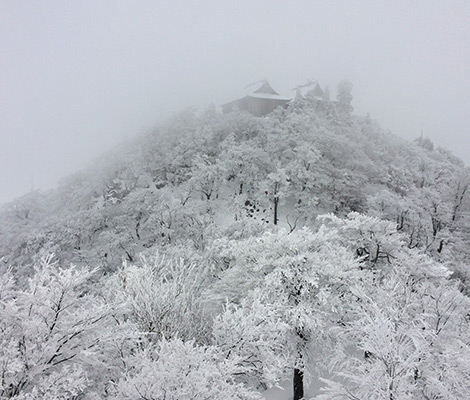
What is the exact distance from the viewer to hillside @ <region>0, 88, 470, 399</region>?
845cm

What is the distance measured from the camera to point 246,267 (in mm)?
15625

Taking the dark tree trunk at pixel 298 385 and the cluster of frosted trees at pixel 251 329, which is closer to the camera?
the cluster of frosted trees at pixel 251 329

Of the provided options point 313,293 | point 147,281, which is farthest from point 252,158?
point 147,281

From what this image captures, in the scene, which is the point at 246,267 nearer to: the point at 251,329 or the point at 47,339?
the point at 251,329

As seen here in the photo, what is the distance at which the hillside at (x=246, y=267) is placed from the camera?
27.7 feet

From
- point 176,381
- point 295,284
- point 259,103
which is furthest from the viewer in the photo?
point 259,103

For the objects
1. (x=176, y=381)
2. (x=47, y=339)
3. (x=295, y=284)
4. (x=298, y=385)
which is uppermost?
(x=47, y=339)

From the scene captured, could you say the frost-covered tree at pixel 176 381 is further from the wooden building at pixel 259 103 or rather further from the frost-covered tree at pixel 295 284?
the wooden building at pixel 259 103

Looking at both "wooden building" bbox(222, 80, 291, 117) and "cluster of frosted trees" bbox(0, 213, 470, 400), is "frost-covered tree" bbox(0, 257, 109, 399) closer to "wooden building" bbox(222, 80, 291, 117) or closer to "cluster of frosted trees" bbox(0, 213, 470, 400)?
"cluster of frosted trees" bbox(0, 213, 470, 400)

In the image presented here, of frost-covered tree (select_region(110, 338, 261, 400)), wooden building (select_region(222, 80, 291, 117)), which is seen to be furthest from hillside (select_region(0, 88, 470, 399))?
wooden building (select_region(222, 80, 291, 117))

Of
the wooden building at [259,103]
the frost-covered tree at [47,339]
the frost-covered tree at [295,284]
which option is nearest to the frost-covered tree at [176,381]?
the frost-covered tree at [47,339]

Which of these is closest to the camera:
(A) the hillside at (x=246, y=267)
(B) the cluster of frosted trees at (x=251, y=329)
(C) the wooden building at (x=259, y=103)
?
(B) the cluster of frosted trees at (x=251, y=329)

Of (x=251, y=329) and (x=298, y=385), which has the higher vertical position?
(x=251, y=329)

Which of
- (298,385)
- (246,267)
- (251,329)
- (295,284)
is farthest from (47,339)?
(298,385)
